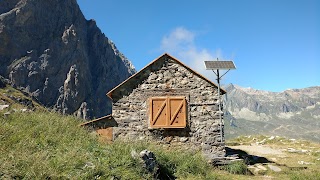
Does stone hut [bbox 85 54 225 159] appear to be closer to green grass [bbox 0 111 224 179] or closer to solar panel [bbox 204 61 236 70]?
solar panel [bbox 204 61 236 70]

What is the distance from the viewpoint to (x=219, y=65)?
667 inches

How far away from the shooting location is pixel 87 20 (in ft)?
503

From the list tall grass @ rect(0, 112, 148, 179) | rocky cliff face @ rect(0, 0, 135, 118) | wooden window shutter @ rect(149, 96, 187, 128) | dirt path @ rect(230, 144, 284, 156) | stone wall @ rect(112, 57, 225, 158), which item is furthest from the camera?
rocky cliff face @ rect(0, 0, 135, 118)

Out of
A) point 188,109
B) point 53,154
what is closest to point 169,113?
point 188,109

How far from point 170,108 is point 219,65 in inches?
158

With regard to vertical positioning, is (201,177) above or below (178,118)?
below

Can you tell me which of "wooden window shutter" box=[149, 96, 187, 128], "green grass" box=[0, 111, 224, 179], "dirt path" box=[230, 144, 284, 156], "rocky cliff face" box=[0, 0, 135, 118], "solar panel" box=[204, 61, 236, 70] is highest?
"rocky cliff face" box=[0, 0, 135, 118]

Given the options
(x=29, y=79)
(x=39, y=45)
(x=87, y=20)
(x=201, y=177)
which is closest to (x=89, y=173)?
(x=201, y=177)

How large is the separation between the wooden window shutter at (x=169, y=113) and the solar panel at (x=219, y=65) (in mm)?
2625

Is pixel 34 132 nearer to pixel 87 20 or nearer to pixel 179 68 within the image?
pixel 179 68

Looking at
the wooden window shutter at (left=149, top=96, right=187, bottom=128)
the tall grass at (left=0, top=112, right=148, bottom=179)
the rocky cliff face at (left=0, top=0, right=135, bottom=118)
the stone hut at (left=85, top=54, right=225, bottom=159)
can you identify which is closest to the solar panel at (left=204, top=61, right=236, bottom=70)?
the stone hut at (left=85, top=54, right=225, bottom=159)

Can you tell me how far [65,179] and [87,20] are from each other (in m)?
158

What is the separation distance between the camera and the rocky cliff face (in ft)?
386

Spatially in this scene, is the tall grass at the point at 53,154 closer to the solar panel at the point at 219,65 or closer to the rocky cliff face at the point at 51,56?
the solar panel at the point at 219,65
